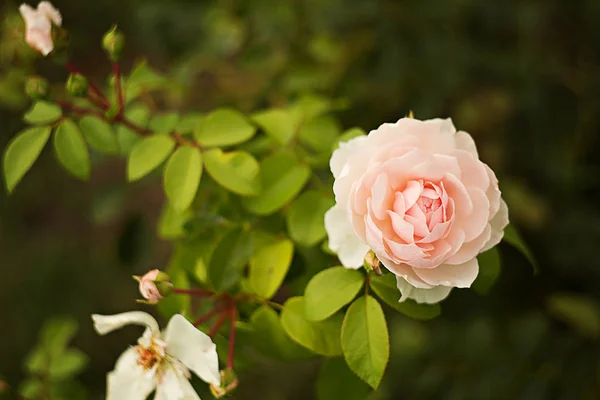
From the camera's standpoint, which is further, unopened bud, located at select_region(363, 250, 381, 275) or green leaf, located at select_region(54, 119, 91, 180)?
green leaf, located at select_region(54, 119, 91, 180)

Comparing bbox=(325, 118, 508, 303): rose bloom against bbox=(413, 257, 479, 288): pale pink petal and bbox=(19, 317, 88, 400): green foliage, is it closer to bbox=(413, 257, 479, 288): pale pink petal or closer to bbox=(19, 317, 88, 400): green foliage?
bbox=(413, 257, 479, 288): pale pink petal

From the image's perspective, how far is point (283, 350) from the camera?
2.43 feet

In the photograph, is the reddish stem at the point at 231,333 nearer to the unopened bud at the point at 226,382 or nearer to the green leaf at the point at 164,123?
the unopened bud at the point at 226,382

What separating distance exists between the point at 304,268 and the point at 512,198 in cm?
95

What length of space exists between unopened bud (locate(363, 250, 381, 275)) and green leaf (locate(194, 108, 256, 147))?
28 cm

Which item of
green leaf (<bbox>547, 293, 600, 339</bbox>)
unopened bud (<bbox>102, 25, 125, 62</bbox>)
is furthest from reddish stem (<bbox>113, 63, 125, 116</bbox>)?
green leaf (<bbox>547, 293, 600, 339</bbox>)

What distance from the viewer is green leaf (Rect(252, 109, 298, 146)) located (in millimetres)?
879

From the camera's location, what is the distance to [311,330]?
2.26 feet

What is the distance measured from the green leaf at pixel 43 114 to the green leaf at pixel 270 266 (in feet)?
1.13

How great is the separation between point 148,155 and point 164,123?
108 millimetres

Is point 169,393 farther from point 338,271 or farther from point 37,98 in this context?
point 37,98

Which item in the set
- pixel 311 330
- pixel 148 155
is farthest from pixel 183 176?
pixel 311 330

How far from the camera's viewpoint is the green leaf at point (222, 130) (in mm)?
794

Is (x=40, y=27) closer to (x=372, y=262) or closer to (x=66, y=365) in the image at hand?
(x=372, y=262)
